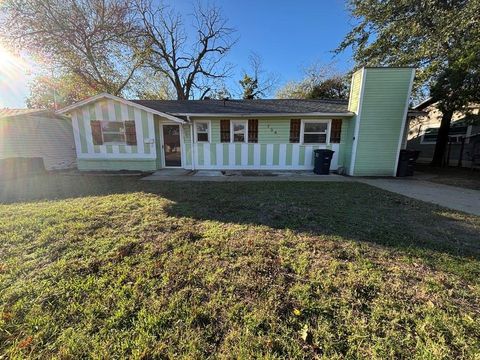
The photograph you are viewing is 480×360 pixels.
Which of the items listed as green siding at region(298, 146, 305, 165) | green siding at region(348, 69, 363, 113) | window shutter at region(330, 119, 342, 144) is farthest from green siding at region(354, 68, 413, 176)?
green siding at region(298, 146, 305, 165)

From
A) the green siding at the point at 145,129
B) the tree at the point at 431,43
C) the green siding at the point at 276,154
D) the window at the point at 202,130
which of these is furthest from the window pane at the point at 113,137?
the tree at the point at 431,43

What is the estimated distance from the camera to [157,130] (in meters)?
9.81

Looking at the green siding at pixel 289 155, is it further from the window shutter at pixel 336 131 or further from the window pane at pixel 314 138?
the window shutter at pixel 336 131

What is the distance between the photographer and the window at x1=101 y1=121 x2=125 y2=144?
9297 millimetres

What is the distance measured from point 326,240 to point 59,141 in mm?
15280

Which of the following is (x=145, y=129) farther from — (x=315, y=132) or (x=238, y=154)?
(x=315, y=132)

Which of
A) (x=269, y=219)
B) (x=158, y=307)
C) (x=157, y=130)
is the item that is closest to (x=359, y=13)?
(x=157, y=130)

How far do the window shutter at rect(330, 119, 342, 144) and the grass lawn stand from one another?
5.73 metres

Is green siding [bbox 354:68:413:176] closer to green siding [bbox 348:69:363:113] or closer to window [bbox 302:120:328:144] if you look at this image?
green siding [bbox 348:69:363:113]

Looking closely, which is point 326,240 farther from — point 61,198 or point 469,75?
point 469,75

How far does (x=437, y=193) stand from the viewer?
21.3 ft

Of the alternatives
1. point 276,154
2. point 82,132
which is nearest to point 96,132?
point 82,132

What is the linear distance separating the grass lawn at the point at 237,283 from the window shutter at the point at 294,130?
579cm

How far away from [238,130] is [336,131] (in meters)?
4.43
